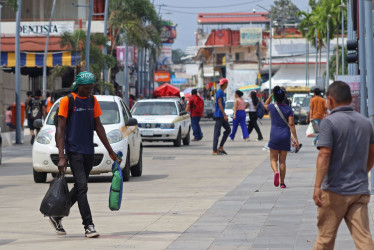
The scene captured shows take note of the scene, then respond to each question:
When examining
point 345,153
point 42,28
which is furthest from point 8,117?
point 345,153

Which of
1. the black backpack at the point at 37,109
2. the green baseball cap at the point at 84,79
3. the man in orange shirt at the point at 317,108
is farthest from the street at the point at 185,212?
the black backpack at the point at 37,109

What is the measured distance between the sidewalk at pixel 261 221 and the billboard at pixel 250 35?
383ft

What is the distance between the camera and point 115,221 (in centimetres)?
1144

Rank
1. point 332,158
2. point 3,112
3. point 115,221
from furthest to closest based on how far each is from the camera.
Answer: point 3,112 → point 115,221 → point 332,158

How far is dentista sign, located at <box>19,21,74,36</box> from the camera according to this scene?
60.4 meters

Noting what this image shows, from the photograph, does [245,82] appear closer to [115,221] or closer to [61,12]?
[61,12]

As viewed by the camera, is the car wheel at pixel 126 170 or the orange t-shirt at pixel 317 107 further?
the orange t-shirt at pixel 317 107

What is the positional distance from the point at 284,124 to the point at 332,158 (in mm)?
8349

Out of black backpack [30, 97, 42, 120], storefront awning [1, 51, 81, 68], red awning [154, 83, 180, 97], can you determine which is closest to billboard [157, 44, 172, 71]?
red awning [154, 83, 180, 97]

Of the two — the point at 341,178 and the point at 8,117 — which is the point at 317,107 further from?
the point at 8,117

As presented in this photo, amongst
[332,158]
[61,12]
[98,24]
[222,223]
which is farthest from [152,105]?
[61,12]

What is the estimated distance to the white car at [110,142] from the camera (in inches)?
650

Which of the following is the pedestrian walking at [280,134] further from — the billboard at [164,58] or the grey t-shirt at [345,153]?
the billboard at [164,58]

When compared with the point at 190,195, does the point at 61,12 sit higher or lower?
higher
